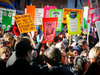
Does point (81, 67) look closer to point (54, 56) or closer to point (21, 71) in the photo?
point (54, 56)

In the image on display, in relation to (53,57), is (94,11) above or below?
above

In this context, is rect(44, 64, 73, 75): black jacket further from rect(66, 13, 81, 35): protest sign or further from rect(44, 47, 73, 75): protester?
rect(66, 13, 81, 35): protest sign

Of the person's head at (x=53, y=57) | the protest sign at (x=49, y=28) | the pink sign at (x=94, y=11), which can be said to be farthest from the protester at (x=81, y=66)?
the pink sign at (x=94, y=11)

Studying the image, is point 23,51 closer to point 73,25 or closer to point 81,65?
point 81,65

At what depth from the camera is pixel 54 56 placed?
1982mm

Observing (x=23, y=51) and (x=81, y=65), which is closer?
(x=23, y=51)

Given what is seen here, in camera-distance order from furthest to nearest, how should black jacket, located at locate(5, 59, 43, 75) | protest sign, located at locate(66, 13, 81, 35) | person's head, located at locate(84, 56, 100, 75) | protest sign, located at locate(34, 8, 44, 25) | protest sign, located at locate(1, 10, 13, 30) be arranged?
protest sign, located at locate(34, 8, 44, 25) < protest sign, located at locate(1, 10, 13, 30) < protest sign, located at locate(66, 13, 81, 35) < person's head, located at locate(84, 56, 100, 75) < black jacket, located at locate(5, 59, 43, 75)

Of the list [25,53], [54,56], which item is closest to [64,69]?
[54,56]

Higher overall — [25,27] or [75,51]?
Answer: [25,27]

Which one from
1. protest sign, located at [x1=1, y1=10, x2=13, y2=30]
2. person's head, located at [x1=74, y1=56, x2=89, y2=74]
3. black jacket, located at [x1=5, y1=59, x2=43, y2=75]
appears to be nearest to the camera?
black jacket, located at [x1=5, y1=59, x2=43, y2=75]

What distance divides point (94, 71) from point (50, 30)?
2151 millimetres

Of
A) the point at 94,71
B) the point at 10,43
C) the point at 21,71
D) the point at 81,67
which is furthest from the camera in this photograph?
the point at 10,43

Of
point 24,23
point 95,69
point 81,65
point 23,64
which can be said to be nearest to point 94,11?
point 24,23

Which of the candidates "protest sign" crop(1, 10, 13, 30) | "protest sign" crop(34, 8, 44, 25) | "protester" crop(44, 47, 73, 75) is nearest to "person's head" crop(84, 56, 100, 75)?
"protester" crop(44, 47, 73, 75)
